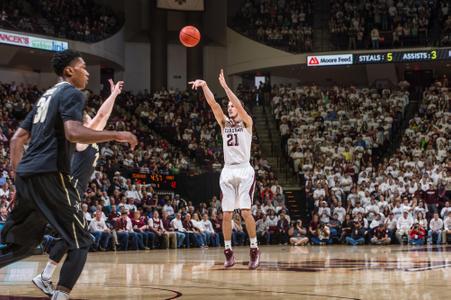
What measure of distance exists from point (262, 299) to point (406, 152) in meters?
20.1

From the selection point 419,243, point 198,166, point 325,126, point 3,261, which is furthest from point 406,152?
point 3,261

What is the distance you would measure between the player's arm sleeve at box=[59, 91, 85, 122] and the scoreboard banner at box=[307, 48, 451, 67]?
88.0 feet

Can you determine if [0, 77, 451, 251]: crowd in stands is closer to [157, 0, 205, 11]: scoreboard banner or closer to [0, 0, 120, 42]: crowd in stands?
[0, 0, 120, 42]: crowd in stands

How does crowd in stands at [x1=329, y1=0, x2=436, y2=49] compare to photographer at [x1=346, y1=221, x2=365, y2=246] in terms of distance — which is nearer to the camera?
photographer at [x1=346, y1=221, x2=365, y2=246]

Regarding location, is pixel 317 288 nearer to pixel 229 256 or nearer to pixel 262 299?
pixel 262 299

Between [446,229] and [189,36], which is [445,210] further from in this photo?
[189,36]

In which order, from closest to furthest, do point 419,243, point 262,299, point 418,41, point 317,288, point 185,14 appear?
point 262,299 → point 317,288 → point 419,243 → point 418,41 → point 185,14

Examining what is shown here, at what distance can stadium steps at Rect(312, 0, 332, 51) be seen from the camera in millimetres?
32000

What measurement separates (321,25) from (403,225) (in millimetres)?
14692

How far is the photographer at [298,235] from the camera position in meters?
21.0

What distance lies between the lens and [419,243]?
20.3m

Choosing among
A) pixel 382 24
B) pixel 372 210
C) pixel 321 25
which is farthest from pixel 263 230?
pixel 321 25

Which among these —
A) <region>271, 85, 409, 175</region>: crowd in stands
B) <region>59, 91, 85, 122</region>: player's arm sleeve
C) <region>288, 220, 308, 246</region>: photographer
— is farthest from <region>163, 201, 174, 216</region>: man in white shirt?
<region>59, 91, 85, 122</region>: player's arm sleeve

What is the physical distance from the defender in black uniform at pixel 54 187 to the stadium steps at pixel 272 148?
69.6 ft
